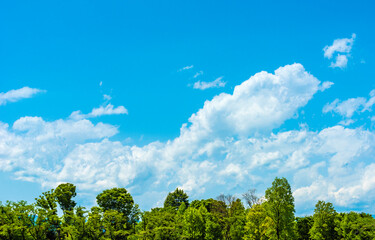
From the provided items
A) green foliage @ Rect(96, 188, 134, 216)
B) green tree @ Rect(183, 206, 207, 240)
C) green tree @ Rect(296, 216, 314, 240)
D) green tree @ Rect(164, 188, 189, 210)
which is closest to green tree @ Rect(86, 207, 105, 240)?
green tree @ Rect(183, 206, 207, 240)

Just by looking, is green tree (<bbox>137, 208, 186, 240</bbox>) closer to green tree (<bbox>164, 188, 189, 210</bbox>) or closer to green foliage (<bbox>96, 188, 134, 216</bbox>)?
green foliage (<bbox>96, 188, 134, 216</bbox>)

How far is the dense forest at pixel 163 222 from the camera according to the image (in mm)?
47844

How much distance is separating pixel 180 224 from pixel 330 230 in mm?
30876

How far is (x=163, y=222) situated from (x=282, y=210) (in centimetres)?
2999

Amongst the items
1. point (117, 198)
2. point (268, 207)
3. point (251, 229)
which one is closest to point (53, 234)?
point (117, 198)

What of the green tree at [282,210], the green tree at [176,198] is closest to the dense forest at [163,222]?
the green tree at [282,210]

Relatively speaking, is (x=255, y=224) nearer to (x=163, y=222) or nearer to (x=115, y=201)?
(x=163, y=222)

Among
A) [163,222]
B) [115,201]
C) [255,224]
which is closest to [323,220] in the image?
[255,224]

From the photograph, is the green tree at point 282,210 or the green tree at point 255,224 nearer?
the green tree at point 282,210

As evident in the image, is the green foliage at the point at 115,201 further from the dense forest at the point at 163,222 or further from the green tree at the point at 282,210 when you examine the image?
the green tree at the point at 282,210

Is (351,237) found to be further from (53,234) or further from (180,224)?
(53,234)

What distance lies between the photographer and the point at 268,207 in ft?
160

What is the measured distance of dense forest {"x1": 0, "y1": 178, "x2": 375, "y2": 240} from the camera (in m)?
47.8

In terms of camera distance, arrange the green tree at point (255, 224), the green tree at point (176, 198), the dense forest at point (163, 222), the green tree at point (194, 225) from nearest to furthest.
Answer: the dense forest at point (163, 222) → the green tree at point (255, 224) → the green tree at point (194, 225) → the green tree at point (176, 198)
